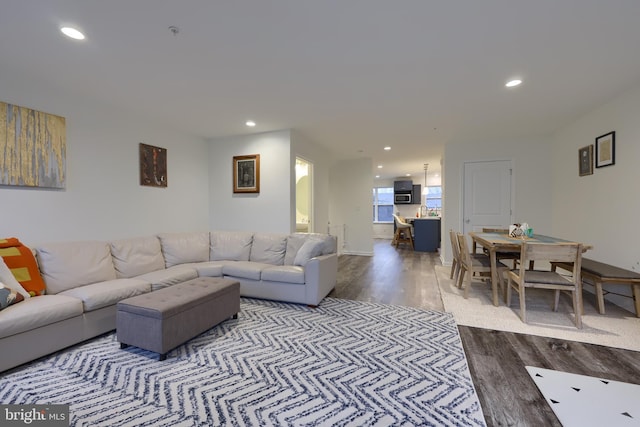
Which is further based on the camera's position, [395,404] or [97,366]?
[97,366]

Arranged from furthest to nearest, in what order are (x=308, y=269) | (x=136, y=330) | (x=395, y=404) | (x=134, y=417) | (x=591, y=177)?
(x=591, y=177), (x=308, y=269), (x=136, y=330), (x=395, y=404), (x=134, y=417)

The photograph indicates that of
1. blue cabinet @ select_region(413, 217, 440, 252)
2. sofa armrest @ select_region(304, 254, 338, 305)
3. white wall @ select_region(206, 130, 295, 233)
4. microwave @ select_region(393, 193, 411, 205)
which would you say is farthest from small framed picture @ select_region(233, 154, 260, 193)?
microwave @ select_region(393, 193, 411, 205)

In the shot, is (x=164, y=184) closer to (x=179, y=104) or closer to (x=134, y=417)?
(x=179, y=104)

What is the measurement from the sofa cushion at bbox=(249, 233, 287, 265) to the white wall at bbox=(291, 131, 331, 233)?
1.06 meters

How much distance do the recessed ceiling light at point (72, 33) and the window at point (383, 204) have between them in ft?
32.2

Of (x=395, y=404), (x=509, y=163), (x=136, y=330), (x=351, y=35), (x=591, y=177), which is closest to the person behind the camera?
(x=395, y=404)

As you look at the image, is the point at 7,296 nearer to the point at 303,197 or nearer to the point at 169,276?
the point at 169,276

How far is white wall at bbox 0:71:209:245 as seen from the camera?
2.61 metres

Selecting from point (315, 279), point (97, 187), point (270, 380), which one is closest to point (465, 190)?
point (315, 279)

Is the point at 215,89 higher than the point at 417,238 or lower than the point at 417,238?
higher

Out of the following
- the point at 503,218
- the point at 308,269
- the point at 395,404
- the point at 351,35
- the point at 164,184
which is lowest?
the point at 395,404

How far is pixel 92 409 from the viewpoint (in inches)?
62.1

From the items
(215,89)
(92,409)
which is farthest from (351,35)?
(92,409)

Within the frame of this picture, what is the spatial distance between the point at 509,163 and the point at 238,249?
5154 mm
